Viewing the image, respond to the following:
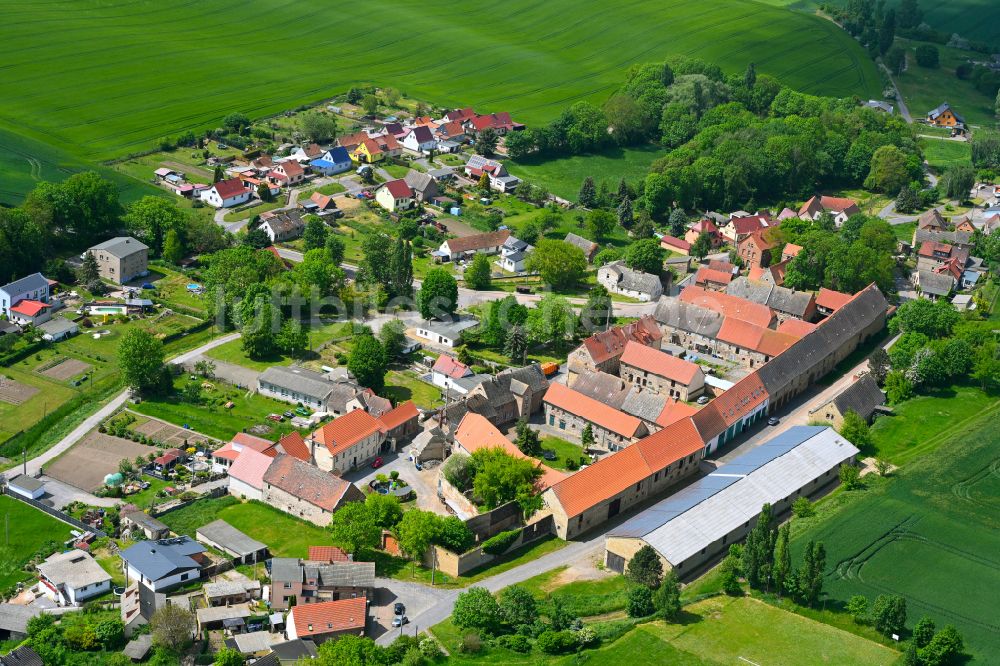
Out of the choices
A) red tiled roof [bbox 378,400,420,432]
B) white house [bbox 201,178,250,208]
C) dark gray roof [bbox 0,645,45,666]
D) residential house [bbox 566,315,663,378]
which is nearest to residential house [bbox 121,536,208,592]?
dark gray roof [bbox 0,645,45,666]

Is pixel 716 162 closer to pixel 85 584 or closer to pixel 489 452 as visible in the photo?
pixel 489 452

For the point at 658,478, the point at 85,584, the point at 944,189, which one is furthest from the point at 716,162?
the point at 85,584

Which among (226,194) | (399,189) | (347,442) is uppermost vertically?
(399,189)

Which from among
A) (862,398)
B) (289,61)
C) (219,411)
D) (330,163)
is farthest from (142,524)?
(289,61)

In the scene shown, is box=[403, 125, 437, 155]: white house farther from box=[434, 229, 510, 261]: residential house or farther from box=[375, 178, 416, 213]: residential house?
box=[434, 229, 510, 261]: residential house

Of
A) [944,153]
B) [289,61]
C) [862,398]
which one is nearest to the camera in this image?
[862,398]

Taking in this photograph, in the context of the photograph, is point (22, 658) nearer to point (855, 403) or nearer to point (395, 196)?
point (855, 403)
